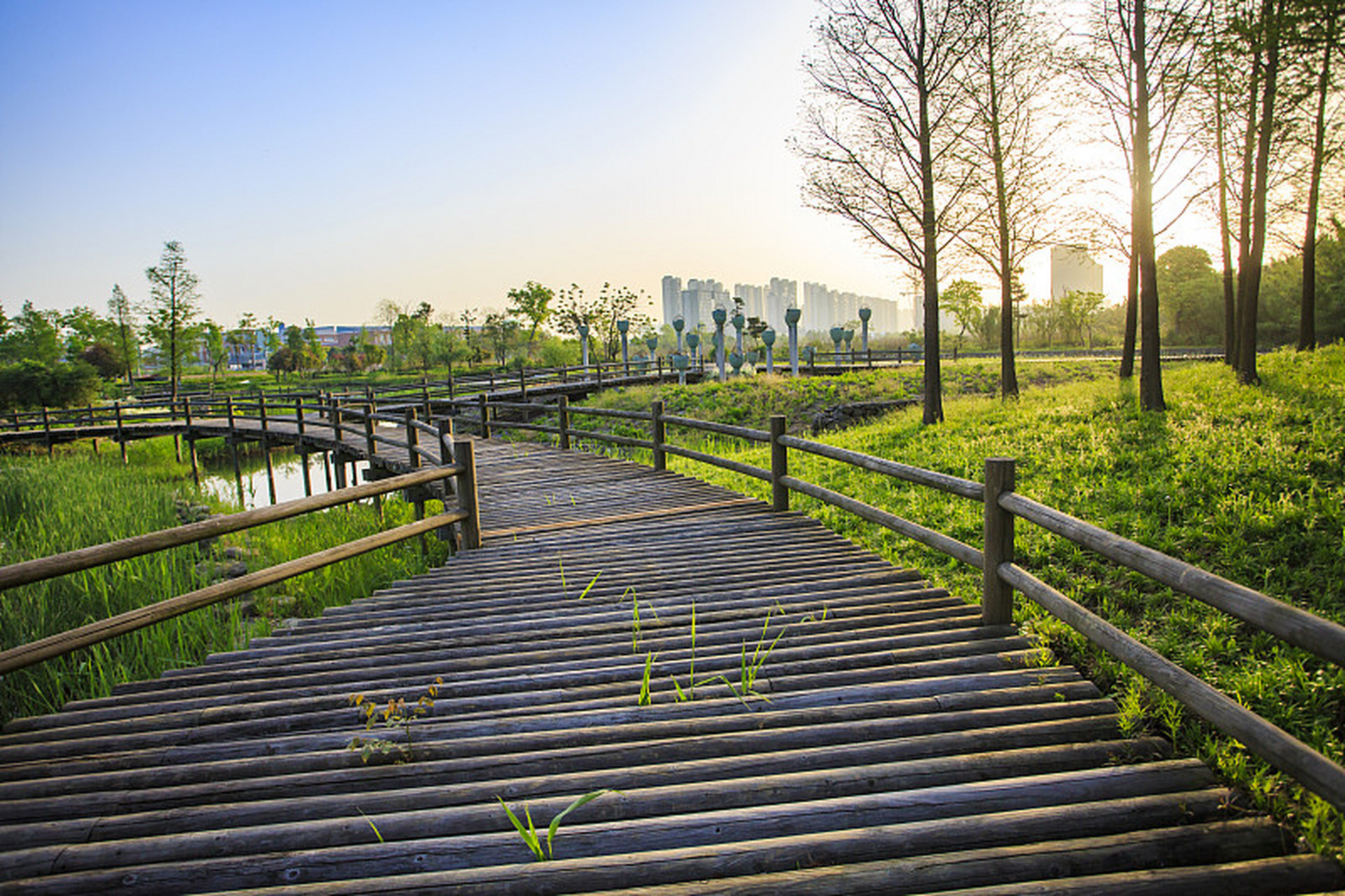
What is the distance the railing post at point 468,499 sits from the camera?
605cm

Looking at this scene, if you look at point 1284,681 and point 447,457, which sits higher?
point 447,457

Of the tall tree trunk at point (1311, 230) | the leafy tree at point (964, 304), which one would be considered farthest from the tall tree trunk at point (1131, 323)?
the leafy tree at point (964, 304)

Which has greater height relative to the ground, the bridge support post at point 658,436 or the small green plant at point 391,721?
the bridge support post at point 658,436

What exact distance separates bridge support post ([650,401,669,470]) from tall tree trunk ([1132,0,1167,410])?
757 cm

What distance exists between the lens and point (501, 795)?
93.6 inches

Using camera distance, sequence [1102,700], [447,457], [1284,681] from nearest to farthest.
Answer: [1102,700], [1284,681], [447,457]

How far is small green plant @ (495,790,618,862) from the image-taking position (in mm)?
2082

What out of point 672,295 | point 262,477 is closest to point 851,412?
point 262,477

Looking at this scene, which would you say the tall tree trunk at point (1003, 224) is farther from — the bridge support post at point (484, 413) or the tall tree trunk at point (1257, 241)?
the bridge support post at point (484, 413)

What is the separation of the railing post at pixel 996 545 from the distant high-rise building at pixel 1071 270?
16.2 metres

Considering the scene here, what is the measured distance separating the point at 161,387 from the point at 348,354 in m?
21.4

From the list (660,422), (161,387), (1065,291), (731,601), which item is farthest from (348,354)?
(731,601)

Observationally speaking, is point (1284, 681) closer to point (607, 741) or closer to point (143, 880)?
point (607, 741)

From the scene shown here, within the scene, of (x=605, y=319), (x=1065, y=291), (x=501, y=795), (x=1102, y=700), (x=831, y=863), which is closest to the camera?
(x=831, y=863)
